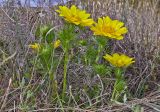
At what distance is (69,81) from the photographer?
156 centimetres

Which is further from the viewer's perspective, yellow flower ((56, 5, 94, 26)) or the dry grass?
the dry grass

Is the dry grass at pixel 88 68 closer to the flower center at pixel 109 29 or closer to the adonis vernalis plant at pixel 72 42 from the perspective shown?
the adonis vernalis plant at pixel 72 42

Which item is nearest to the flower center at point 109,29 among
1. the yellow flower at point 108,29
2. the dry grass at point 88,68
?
the yellow flower at point 108,29

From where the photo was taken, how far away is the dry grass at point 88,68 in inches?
54.9

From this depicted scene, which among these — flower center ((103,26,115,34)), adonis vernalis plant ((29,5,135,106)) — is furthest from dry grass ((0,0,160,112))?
flower center ((103,26,115,34))

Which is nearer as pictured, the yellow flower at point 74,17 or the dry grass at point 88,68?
the yellow flower at point 74,17

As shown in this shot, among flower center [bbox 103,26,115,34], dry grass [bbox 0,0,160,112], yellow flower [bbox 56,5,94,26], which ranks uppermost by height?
yellow flower [bbox 56,5,94,26]

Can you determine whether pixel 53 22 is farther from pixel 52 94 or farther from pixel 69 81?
pixel 52 94

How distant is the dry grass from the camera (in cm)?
140

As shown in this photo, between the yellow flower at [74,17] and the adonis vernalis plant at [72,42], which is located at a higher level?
the yellow flower at [74,17]

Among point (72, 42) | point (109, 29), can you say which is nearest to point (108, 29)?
point (109, 29)

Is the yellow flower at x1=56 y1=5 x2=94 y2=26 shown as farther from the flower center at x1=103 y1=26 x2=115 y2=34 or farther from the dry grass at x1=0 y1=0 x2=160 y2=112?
the dry grass at x1=0 y1=0 x2=160 y2=112

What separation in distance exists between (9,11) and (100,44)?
90cm

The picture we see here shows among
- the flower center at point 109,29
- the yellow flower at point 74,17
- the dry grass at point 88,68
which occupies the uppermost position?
the yellow flower at point 74,17
